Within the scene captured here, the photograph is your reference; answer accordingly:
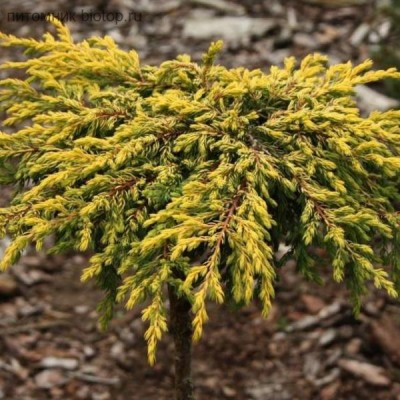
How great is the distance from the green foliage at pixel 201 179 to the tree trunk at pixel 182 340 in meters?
0.39

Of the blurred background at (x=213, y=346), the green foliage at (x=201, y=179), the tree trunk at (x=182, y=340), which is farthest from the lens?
the blurred background at (x=213, y=346)

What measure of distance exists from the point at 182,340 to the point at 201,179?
1.19 m

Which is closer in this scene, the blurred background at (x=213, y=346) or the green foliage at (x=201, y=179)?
the green foliage at (x=201, y=179)

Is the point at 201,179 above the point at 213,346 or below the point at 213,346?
above

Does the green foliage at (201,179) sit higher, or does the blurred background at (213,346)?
the green foliage at (201,179)

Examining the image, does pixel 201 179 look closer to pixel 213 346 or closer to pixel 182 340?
pixel 182 340

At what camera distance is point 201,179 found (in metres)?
2.73

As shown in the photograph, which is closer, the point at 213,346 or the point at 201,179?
the point at 201,179

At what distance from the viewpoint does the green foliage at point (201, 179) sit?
2.54 meters

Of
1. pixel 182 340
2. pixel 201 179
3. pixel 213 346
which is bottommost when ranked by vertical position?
pixel 213 346

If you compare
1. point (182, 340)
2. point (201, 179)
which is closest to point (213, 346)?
point (182, 340)

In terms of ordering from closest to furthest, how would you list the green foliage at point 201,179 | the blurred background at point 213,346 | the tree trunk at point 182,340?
the green foliage at point 201,179 → the tree trunk at point 182,340 → the blurred background at point 213,346

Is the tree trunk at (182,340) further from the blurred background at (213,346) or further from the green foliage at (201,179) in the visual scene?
the blurred background at (213,346)

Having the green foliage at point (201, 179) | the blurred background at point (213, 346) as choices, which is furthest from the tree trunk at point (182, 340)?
the blurred background at point (213, 346)
